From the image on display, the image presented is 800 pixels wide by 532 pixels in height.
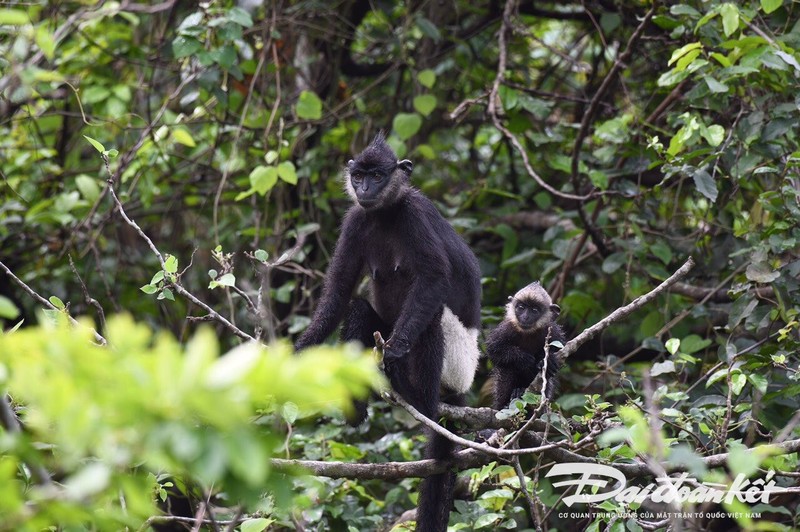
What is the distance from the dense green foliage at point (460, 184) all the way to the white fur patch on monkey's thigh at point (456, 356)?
0.60m

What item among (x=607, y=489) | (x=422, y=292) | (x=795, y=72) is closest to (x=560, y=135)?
(x=795, y=72)

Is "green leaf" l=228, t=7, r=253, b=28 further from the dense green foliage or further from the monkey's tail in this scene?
the monkey's tail

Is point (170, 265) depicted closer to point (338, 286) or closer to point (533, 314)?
point (338, 286)

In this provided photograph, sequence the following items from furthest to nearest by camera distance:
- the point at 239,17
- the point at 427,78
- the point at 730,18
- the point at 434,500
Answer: the point at 427,78
the point at 239,17
the point at 730,18
the point at 434,500

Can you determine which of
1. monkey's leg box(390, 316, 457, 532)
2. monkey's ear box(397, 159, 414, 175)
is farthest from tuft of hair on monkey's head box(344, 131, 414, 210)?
monkey's leg box(390, 316, 457, 532)

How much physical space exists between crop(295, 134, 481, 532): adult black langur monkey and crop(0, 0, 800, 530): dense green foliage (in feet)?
1.52

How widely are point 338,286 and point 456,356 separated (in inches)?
37.4

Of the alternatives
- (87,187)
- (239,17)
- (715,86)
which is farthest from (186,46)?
(715,86)

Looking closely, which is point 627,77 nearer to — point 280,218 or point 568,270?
point 568,270

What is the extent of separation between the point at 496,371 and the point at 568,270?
155 centimetres

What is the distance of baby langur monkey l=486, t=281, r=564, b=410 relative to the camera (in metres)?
6.07

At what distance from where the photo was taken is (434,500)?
542 centimetres

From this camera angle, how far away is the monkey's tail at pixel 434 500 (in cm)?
537

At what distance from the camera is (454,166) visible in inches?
388
